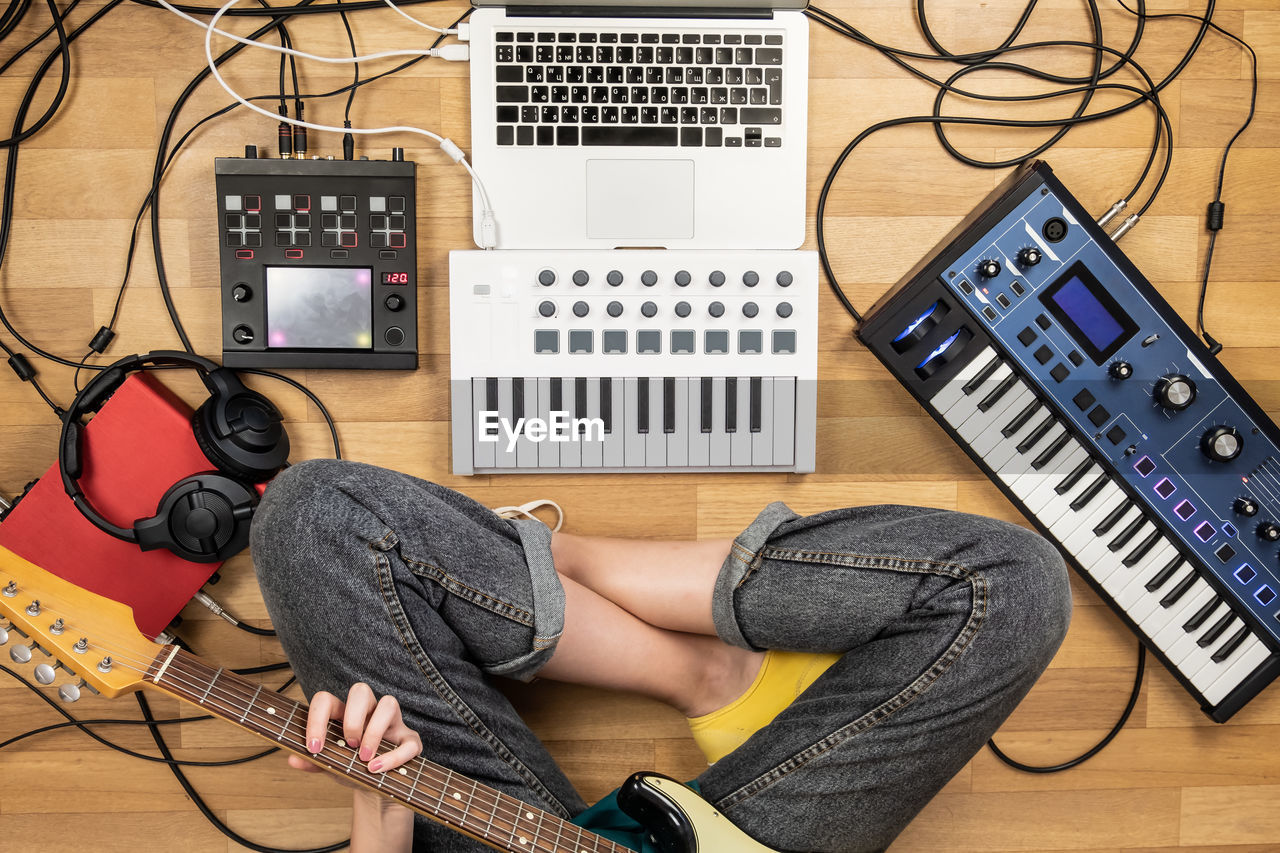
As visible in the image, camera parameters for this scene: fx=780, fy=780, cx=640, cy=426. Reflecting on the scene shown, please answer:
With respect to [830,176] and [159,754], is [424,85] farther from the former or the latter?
[159,754]

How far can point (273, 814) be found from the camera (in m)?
1.23

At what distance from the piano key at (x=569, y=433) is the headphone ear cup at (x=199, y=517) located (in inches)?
17.5

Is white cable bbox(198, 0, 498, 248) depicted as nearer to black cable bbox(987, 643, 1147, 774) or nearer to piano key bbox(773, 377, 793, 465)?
piano key bbox(773, 377, 793, 465)

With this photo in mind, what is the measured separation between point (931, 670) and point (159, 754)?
1.16 metres

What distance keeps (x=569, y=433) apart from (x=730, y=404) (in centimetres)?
24

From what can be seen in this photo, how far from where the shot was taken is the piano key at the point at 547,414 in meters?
1.13

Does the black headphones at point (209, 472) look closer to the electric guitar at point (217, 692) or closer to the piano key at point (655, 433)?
the electric guitar at point (217, 692)

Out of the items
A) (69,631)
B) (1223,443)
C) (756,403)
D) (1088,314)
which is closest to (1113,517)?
(1223,443)

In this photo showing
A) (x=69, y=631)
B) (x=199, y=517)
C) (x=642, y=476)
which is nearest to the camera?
(x=69, y=631)

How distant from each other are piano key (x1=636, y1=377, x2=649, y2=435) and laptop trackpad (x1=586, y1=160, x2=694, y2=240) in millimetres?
212

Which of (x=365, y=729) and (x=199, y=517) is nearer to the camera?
(x=365, y=729)

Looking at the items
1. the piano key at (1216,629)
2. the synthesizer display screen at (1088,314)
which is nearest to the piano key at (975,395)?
the synthesizer display screen at (1088,314)

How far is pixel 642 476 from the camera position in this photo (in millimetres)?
1213

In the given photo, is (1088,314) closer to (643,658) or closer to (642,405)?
(642,405)
